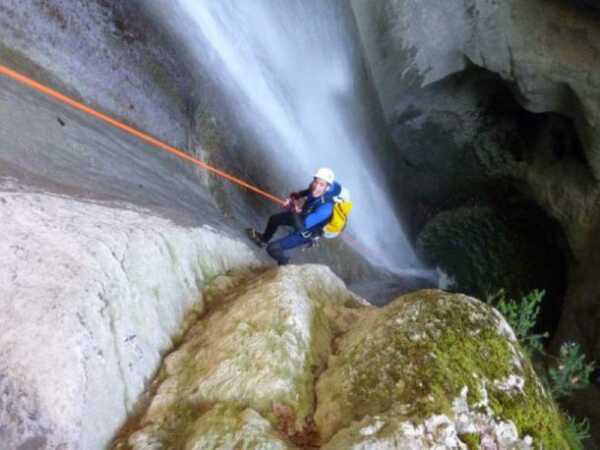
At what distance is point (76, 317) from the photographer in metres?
2.40

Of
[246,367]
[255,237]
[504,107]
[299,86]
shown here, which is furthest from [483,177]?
[246,367]

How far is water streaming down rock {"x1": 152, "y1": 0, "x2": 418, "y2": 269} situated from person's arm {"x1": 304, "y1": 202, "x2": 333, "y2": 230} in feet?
7.10

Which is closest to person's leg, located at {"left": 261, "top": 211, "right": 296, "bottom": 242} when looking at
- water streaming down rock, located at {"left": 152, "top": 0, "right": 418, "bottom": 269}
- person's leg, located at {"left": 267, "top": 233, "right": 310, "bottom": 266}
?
person's leg, located at {"left": 267, "top": 233, "right": 310, "bottom": 266}

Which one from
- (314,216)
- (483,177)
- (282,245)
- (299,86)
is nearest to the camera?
(314,216)

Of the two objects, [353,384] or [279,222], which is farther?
[279,222]

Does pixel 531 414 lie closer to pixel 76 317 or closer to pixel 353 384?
pixel 353 384

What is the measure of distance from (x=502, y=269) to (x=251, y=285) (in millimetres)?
12317

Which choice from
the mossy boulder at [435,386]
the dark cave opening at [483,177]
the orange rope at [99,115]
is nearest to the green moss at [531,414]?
the mossy boulder at [435,386]

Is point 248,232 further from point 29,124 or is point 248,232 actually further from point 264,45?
point 264,45

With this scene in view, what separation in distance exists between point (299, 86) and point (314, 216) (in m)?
4.53

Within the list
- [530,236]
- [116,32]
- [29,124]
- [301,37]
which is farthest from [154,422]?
[530,236]

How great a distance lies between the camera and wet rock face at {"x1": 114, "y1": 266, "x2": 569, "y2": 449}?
2.45 metres

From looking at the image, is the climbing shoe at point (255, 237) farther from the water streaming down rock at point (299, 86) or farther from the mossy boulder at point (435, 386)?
the mossy boulder at point (435, 386)

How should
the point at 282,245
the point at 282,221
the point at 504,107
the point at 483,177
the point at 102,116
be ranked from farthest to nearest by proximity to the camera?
the point at 483,177
the point at 504,107
the point at 282,221
the point at 282,245
the point at 102,116
